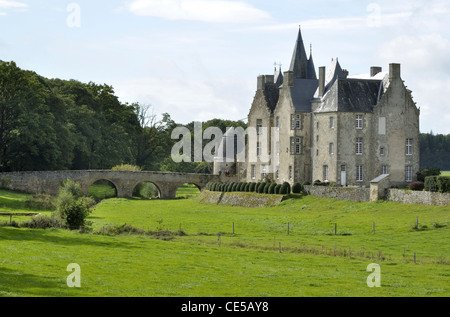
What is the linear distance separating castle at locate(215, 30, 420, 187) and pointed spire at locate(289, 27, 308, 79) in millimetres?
6209

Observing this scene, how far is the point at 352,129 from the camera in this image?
63531mm

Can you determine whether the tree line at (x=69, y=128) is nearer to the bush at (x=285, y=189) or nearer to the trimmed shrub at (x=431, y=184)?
the bush at (x=285, y=189)

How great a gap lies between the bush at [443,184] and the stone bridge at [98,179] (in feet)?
122

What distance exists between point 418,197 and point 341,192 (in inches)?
351

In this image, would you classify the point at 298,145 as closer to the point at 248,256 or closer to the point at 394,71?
the point at 394,71

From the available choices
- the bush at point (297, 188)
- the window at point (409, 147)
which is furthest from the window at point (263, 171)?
the window at point (409, 147)

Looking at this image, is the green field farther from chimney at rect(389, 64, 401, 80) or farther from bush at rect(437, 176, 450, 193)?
chimney at rect(389, 64, 401, 80)

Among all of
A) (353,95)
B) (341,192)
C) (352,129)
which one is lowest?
(341,192)

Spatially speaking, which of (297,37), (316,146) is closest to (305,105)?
(316,146)

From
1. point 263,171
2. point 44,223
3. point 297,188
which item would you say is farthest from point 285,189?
point 44,223

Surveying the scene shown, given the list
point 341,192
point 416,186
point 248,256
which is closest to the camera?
point 248,256

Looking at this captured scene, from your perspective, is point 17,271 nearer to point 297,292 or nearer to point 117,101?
point 297,292

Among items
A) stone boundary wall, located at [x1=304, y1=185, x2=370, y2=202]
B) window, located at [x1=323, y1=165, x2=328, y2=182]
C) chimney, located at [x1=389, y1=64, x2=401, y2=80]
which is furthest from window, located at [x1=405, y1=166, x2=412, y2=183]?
stone boundary wall, located at [x1=304, y1=185, x2=370, y2=202]

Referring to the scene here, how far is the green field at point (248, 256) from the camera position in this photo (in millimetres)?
24062
